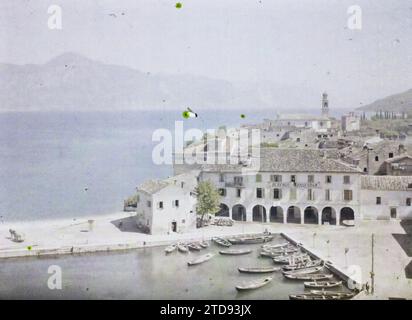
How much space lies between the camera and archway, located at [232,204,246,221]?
12.5 meters

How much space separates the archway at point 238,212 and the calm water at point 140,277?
131 cm

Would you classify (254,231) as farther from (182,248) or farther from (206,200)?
(182,248)

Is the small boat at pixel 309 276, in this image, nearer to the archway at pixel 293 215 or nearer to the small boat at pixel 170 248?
the small boat at pixel 170 248

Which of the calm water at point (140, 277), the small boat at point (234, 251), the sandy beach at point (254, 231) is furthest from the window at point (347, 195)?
the small boat at point (234, 251)

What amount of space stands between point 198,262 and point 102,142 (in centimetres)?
357

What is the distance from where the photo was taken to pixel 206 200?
39.7 ft

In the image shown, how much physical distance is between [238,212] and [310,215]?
1.36 m

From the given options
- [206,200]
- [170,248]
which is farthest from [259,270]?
[206,200]

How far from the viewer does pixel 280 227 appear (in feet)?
39.6

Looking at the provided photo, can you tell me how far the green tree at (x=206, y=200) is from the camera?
12094mm
